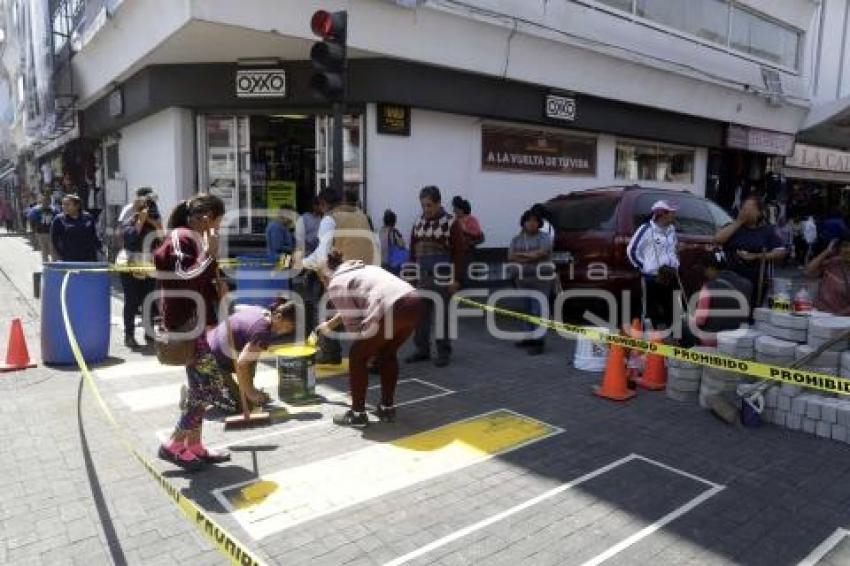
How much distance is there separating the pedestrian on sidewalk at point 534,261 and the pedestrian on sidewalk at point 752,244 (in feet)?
6.08

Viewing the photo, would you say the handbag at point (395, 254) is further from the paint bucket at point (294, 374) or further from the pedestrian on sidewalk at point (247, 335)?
the pedestrian on sidewalk at point (247, 335)

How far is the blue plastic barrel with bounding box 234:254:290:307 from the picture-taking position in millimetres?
7562

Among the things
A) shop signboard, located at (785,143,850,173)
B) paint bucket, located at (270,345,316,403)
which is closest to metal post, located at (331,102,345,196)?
paint bucket, located at (270,345,316,403)

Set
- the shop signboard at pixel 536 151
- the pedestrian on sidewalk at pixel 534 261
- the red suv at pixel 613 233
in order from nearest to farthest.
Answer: the pedestrian on sidewalk at pixel 534 261 < the red suv at pixel 613 233 < the shop signboard at pixel 536 151

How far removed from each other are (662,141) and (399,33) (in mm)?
8435

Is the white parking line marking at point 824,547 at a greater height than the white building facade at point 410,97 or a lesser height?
lesser

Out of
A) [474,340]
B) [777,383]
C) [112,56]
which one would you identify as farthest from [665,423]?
[112,56]

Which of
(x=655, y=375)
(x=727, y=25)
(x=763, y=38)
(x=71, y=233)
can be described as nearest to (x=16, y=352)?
(x=71, y=233)

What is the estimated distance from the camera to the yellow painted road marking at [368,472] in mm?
3678

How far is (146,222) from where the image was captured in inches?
299

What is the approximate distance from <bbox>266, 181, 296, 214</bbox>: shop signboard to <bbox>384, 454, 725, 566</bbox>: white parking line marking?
318 inches

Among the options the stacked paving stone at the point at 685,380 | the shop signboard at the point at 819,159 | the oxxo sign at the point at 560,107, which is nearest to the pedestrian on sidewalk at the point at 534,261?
the stacked paving stone at the point at 685,380

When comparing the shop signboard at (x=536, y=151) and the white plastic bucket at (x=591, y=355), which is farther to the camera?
the shop signboard at (x=536, y=151)

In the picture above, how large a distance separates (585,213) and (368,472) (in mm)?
5378
